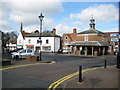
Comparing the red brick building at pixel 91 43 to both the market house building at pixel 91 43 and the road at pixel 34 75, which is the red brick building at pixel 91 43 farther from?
the road at pixel 34 75

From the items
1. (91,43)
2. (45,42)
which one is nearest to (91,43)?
(91,43)

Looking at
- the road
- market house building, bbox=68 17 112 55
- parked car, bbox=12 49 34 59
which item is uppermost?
market house building, bbox=68 17 112 55

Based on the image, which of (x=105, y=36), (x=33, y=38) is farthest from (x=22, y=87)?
(x=33, y=38)

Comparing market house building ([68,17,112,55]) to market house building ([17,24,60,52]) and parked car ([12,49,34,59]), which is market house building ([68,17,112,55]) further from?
parked car ([12,49,34,59])

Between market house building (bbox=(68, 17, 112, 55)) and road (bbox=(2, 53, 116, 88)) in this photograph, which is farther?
market house building (bbox=(68, 17, 112, 55))

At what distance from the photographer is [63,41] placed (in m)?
54.3

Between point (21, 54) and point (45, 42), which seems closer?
point (21, 54)

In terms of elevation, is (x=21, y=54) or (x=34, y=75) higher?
(x=21, y=54)

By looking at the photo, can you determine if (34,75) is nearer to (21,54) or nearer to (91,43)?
(21,54)

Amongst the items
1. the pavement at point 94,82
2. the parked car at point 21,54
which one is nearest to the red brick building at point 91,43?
the parked car at point 21,54

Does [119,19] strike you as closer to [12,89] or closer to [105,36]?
[12,89]

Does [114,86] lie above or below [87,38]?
below

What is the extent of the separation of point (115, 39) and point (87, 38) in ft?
88.4

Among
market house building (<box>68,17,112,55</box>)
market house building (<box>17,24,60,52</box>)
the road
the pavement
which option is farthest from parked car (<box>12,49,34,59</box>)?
market house building (<box>17,24,60,52</box>)
